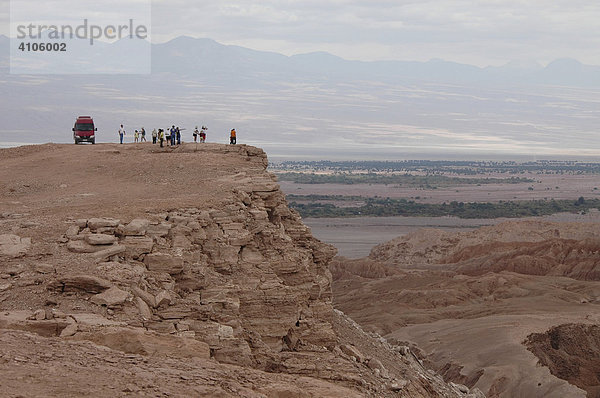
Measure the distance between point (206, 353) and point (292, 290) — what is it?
4.91 m

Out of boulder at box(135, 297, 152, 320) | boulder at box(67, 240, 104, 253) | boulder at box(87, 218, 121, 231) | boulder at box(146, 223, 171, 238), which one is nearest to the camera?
boulder at box(135, 297, 152, 320)

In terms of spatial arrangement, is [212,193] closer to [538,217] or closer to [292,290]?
[292,290]

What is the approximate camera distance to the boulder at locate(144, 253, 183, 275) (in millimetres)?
13789

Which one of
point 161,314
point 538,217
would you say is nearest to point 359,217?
point 538,217

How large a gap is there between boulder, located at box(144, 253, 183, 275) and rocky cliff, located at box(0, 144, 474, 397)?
0.02 m

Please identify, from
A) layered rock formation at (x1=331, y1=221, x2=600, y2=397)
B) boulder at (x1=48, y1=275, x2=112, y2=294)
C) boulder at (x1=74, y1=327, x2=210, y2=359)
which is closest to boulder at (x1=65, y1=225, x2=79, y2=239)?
boulder at (x1=48, y1=275, x2=112, y2=294)

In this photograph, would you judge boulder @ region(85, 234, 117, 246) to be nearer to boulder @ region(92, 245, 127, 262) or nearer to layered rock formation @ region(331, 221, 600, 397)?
boulder @ region(92, 245, 127, 262)

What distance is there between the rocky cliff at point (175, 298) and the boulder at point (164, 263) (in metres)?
0.02

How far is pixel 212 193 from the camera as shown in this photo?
19109 millimetres

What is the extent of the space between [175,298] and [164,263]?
97 cm

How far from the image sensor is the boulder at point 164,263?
45.2 ft

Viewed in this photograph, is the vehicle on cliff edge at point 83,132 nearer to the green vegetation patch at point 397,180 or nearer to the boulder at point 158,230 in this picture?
the boulder at point 158,230

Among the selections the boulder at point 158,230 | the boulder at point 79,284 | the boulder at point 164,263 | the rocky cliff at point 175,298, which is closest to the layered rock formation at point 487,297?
the rocky cliff at point 175,298

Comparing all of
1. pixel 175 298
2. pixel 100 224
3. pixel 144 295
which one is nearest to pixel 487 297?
pixel 100 224
